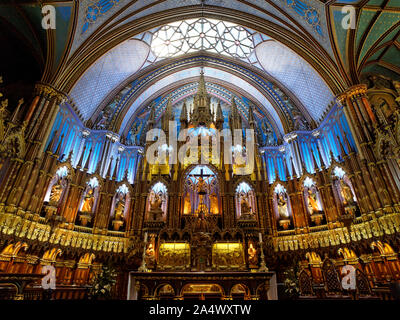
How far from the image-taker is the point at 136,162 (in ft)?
Answer: 65.5

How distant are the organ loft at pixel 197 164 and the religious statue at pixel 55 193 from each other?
156 millimetres

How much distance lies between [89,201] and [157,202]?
4510 millimetres

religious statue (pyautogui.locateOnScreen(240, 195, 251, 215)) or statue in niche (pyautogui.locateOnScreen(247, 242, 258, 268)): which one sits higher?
religious statue (pyautogui.locateOnScreen(240, 195, 251, 215))

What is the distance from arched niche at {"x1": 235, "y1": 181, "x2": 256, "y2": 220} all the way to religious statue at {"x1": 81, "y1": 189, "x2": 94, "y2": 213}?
10071 mm

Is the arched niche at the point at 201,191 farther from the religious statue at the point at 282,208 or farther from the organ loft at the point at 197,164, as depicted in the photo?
the religious statue at the point at 282,208

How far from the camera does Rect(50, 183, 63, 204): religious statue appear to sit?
1313cm

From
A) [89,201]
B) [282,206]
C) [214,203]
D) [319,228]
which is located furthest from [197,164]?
[319,228]

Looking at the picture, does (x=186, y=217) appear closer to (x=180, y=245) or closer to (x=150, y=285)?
(x=180, y=245)

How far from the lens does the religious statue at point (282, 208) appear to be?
16203 millimetres

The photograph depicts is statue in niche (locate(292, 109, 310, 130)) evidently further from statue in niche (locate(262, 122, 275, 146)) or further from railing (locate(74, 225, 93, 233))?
railing (locate(74, 225, 93, 233))


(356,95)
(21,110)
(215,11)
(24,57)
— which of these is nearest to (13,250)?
(21,110)

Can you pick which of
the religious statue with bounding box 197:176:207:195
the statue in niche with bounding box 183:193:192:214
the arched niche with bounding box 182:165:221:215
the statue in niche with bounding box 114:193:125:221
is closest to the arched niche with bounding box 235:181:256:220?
the arched niche with bounding box 182:165:221:215

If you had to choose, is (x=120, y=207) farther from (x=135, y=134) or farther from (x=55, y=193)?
(x=135, y=134)

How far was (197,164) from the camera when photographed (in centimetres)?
1755
